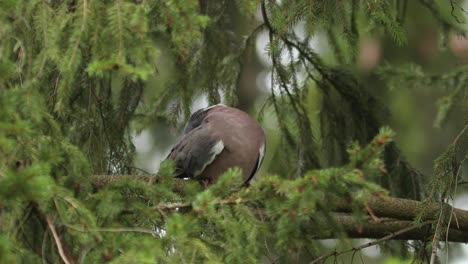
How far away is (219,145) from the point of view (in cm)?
471

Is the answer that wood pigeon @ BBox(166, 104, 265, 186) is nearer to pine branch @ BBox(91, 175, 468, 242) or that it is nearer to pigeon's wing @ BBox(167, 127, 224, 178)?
pigeon's wing @ BBox(167, 127, 224, 178)

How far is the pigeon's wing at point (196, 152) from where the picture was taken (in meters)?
4.70

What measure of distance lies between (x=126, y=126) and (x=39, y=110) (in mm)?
2041

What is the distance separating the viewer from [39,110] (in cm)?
260

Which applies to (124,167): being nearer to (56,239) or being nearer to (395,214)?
(395,214)

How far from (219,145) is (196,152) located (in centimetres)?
14

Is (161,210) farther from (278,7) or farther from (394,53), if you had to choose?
(394,53)

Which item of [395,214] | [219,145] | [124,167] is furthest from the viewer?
[219,145]

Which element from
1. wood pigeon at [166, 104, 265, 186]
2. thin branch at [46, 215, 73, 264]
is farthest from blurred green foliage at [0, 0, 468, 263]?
wood pigeon at [166, 104, 265, 186]

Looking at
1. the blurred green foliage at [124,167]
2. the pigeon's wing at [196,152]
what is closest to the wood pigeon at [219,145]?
the pigeon's wing at [196,152]

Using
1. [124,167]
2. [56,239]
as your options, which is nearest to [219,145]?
[124,167]

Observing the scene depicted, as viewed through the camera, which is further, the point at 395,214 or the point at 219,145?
the point at 219,145

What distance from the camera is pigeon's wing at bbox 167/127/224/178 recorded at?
4.70m

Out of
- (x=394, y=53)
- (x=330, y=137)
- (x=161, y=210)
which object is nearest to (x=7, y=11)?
(x=161, y=210)
